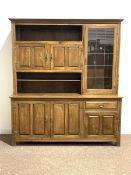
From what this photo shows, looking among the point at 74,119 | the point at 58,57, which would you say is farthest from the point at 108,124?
the point at 58,57

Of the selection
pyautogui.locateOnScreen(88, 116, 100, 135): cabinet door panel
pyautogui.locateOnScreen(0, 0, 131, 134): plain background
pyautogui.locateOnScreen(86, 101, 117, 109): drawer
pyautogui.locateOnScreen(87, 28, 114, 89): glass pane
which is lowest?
pyautogui.locateOnScreen(88, 116, 100, 135): cabinet door panel

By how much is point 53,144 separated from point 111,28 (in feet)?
6.65

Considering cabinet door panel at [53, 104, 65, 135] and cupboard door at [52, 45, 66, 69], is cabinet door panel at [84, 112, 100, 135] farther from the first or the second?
cupboard door at [52, 45, 66, 69]

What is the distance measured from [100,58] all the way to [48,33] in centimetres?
98

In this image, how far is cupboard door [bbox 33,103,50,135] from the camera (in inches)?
140

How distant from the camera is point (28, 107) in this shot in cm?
354

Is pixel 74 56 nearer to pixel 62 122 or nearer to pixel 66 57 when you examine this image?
pixel 66 57

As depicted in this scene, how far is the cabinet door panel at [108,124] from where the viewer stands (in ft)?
11.7

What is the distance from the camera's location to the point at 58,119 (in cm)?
358

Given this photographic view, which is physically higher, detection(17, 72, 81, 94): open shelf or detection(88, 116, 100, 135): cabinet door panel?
detection(17, 72, 81, 94): open shelf

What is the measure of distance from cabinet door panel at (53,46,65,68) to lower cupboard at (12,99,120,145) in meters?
0.58

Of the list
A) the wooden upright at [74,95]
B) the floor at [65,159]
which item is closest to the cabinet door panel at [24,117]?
the wooden upright at [74,95]

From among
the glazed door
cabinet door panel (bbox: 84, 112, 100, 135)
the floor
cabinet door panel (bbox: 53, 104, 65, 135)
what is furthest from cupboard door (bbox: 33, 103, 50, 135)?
the glazed door
